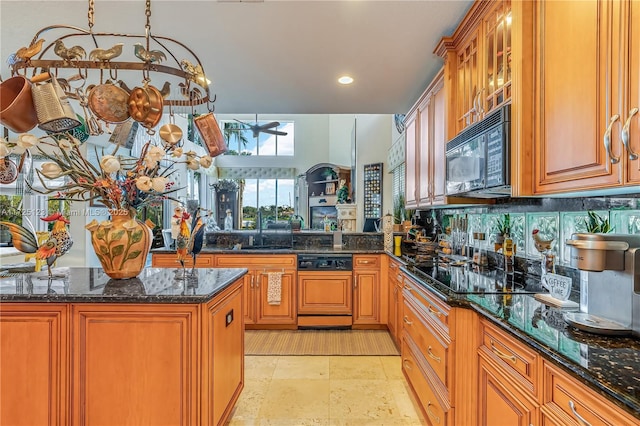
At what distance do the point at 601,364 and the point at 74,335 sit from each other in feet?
6.77

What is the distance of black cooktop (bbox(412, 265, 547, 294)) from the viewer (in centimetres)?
173

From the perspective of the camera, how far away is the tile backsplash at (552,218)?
1.40 m

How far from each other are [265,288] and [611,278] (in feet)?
10.4

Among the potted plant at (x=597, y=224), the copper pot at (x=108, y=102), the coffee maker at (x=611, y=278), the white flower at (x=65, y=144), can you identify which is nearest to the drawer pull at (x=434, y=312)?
the coffee maker at (x=611, y=278)

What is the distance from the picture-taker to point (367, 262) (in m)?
3.75

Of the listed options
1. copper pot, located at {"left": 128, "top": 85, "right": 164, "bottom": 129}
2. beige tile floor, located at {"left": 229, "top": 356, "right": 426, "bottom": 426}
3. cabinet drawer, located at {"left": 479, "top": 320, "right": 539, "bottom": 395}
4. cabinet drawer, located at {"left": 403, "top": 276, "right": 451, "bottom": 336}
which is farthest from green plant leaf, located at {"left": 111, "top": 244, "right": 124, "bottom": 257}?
cabinet drawer, located at {"left": 479, "top": 320, "right": 539, "bottom": 395}

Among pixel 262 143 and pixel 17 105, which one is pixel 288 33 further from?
pixel 262 143

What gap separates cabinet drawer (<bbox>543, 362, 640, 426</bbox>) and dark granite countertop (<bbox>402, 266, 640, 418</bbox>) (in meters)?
0.04

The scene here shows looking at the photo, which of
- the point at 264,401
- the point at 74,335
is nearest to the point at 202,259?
the point at 264,401

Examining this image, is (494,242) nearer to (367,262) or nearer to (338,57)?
(367,262)

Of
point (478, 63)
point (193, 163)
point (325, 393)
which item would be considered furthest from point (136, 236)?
point (478, 63)

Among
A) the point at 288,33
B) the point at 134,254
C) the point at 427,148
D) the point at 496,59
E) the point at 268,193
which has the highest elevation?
the point at 288,33

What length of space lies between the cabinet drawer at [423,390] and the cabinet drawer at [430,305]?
1.19 ft

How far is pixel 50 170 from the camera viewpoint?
5.32ft
